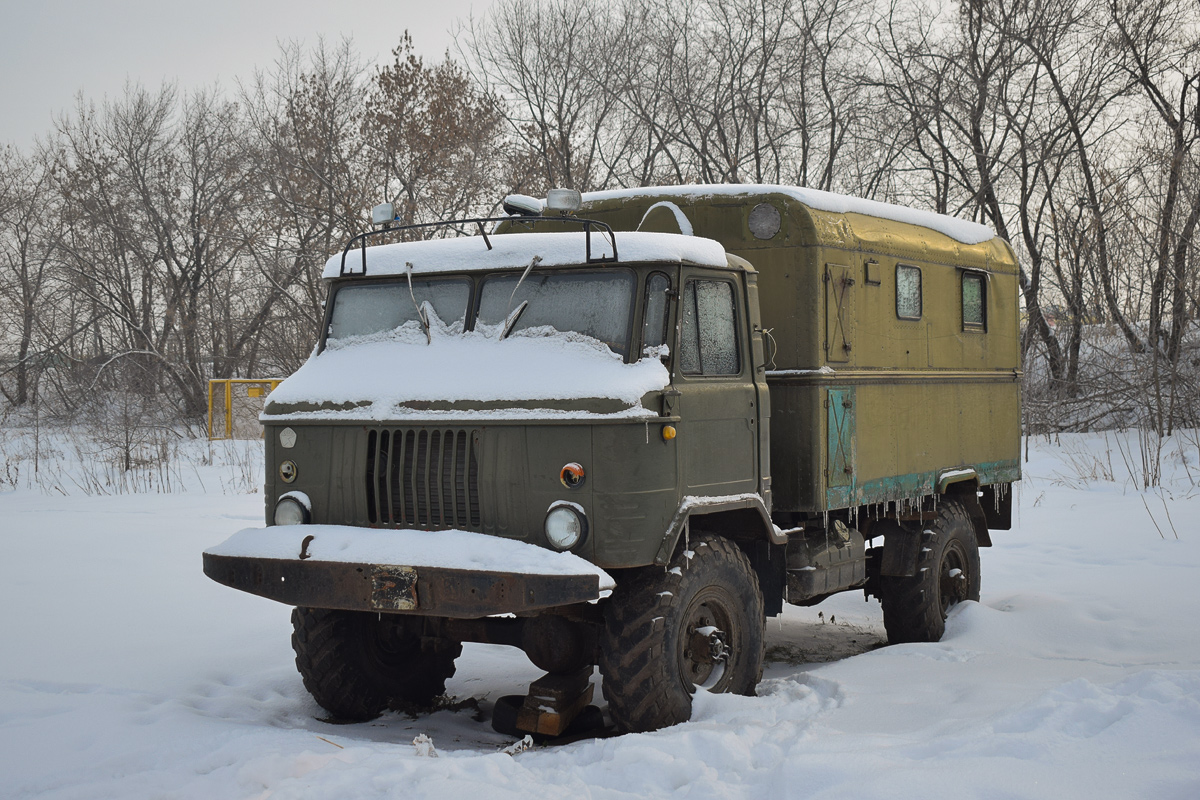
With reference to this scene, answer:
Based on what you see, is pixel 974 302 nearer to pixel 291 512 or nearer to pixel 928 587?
pixel 928 587

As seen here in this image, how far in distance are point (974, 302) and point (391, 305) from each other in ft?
16.3

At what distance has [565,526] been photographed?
5406 mm

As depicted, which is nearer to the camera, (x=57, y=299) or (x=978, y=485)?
(x=978, y=485)

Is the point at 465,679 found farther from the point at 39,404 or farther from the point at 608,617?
the point at 39,404

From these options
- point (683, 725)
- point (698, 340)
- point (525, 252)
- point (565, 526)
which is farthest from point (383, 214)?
point (683, 725)

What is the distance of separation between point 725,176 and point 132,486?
15427 millimetres

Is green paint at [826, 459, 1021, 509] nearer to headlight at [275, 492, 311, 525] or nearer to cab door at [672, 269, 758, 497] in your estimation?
cab door at [672, 269, 758, 497]

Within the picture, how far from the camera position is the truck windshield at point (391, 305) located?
6.27 metres

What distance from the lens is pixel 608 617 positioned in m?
5.68

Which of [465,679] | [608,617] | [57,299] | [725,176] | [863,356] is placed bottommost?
[465,679]

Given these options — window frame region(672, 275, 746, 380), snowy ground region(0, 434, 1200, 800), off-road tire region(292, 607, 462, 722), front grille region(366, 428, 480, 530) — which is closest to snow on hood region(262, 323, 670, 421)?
front grille region(366, 428, 480, 530)

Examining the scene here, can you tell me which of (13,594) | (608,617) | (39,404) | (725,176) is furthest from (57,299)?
(608,617)

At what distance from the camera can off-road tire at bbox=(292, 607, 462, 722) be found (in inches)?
247

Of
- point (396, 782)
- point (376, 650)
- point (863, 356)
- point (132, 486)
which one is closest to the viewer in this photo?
point (396, 782)
